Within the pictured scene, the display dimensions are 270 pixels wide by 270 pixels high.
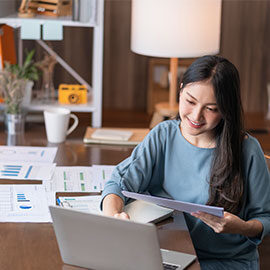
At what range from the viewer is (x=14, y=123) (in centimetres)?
230

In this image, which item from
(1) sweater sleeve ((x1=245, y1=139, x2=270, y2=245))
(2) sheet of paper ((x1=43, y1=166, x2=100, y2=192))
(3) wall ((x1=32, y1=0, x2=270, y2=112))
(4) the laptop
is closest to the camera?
(4) the laptop

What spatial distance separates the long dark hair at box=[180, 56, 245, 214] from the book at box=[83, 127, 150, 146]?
0.72 m

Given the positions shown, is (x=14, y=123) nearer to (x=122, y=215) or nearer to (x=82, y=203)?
(x=82, y=203)

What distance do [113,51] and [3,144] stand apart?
154 centimetres

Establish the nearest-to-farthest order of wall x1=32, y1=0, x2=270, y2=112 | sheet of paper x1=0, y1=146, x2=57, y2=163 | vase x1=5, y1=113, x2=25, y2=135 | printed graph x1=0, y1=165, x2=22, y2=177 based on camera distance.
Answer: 1. printed graph x1=0, y1=165, x2=22, y2=177
2. sheet of paper x1=0, y1=146, x2=57, y2=163
3. vase x1=5, y1=113, x2=25, y2=135
4. wall x1=32, y1=0, x2=270, y2=112

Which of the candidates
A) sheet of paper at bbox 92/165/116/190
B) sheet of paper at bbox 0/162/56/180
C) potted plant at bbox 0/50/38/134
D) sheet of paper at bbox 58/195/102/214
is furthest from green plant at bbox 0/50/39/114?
sheet of paper at bbox 58/195/102/214

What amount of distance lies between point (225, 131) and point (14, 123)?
3.57 ft

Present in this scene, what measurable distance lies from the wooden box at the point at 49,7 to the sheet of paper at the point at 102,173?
76 cm

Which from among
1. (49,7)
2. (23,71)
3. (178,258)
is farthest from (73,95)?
(178,258)

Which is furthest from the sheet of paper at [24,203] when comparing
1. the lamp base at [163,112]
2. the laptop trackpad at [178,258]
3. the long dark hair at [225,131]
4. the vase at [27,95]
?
the lamp base at [163,112]

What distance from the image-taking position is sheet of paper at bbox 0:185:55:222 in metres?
1.52

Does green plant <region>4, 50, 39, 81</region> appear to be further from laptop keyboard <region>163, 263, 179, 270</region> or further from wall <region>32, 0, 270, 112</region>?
laptop keyboard <region>163, 263, 179, 270</region>

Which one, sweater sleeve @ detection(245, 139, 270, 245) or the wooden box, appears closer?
sweater sleeve @ detection(245, 139, 270, 245)

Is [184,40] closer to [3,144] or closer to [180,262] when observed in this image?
[3,144]
